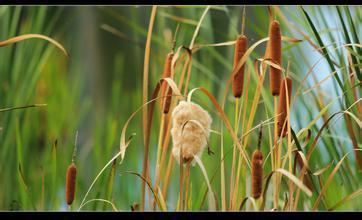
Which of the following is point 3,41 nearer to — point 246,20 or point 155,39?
point 155,39

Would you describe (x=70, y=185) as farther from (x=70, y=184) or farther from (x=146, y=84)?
(x=146, y=84)

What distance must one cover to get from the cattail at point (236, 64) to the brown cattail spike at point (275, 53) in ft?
0.27

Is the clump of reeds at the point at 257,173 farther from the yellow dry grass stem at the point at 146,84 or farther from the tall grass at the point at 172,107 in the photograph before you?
the yellow dry grass stem at the point at 146,84

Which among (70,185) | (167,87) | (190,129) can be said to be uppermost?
(167,87)

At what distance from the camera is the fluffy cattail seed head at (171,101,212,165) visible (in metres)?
1.82

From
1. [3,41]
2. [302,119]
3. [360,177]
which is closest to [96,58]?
[3,41]

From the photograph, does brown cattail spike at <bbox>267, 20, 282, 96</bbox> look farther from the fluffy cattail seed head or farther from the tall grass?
the fluffy cattail seed head

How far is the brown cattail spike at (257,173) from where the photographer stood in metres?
1.82

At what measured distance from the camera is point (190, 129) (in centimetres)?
182

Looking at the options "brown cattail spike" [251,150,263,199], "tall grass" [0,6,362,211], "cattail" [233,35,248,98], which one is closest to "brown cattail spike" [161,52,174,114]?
"tall grass" [0,6,362,211]

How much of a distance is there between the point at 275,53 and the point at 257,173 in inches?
14.0

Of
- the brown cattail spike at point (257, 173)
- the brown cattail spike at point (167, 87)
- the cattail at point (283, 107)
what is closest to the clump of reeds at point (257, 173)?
the brown cattail spike at point (257, 173)

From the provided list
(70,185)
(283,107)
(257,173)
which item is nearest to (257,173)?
(257,173)

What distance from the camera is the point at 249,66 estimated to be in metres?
1.98
